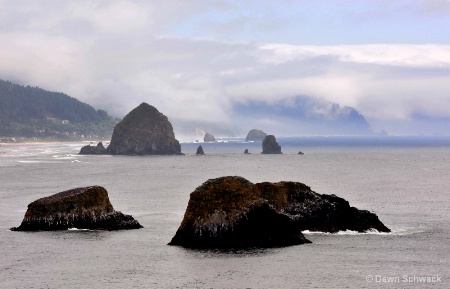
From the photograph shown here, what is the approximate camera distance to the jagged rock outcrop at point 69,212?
188 ft

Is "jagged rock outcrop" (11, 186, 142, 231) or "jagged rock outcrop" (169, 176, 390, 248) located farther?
"jagged rock outcrop" (11, 186, 142, 231)

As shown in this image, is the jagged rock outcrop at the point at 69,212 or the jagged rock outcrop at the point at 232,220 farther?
the jagged rock outcrop at the point at 69,212

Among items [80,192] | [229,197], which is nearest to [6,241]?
[80,192]

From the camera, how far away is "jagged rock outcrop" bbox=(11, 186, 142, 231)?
57.3 m

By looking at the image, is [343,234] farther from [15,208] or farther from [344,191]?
[344,191]

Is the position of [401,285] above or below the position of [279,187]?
below

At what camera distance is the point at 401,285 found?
3778cm

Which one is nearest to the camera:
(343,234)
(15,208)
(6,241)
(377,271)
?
(377,271)

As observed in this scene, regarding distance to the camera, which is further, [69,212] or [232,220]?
[69,212]

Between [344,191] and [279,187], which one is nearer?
[279,187]

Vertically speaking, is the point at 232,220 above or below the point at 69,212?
above

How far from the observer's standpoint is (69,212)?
57.8m

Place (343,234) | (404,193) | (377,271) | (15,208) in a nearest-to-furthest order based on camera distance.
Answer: (377,271), (343,234), (15,208), (404,193)

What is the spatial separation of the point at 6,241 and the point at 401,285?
29.6m
